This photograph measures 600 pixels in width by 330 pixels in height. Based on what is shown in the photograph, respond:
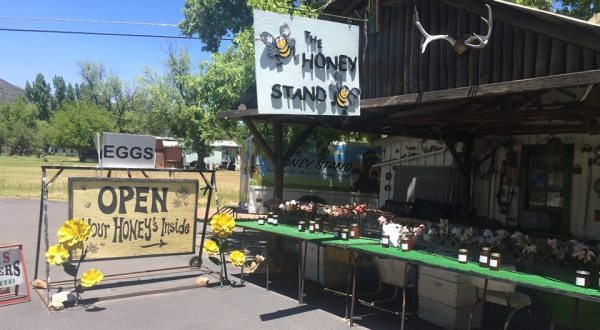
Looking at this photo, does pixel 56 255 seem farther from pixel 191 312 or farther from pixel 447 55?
pixel 447 55

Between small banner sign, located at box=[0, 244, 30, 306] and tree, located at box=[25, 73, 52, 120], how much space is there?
391ft

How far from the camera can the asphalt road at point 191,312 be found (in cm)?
566

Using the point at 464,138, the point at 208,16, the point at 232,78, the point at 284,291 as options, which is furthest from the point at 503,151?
the point at 208,16

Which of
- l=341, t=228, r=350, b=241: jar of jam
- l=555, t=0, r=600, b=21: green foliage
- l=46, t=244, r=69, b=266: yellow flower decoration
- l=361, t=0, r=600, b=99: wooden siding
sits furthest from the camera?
l=555, t=0, r=600, b=21: green foliage

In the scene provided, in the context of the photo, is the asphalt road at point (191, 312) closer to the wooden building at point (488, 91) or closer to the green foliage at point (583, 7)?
the wooden building at point (488, 91)

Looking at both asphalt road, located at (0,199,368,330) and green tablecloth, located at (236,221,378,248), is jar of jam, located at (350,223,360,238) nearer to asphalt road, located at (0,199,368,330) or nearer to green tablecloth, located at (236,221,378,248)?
green tablecloth, located at (236,221,378,248)

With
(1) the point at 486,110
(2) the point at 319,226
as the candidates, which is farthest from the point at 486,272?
(2) the point at 319,226

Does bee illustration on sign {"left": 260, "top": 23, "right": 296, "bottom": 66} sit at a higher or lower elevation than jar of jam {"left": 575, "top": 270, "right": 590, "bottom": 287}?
higher

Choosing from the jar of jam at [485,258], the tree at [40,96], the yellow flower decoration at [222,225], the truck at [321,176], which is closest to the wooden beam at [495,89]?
the jar of jam at [485,258]

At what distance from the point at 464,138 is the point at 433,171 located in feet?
4.14

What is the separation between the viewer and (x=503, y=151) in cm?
980

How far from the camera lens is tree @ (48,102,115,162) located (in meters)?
67.0

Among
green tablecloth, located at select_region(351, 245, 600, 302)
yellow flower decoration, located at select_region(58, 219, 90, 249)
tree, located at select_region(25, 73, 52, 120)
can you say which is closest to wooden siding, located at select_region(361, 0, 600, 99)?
green tablecloth, located at select_region(351, 245, 600, 302)

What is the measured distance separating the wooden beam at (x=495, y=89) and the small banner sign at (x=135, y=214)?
130 inches
